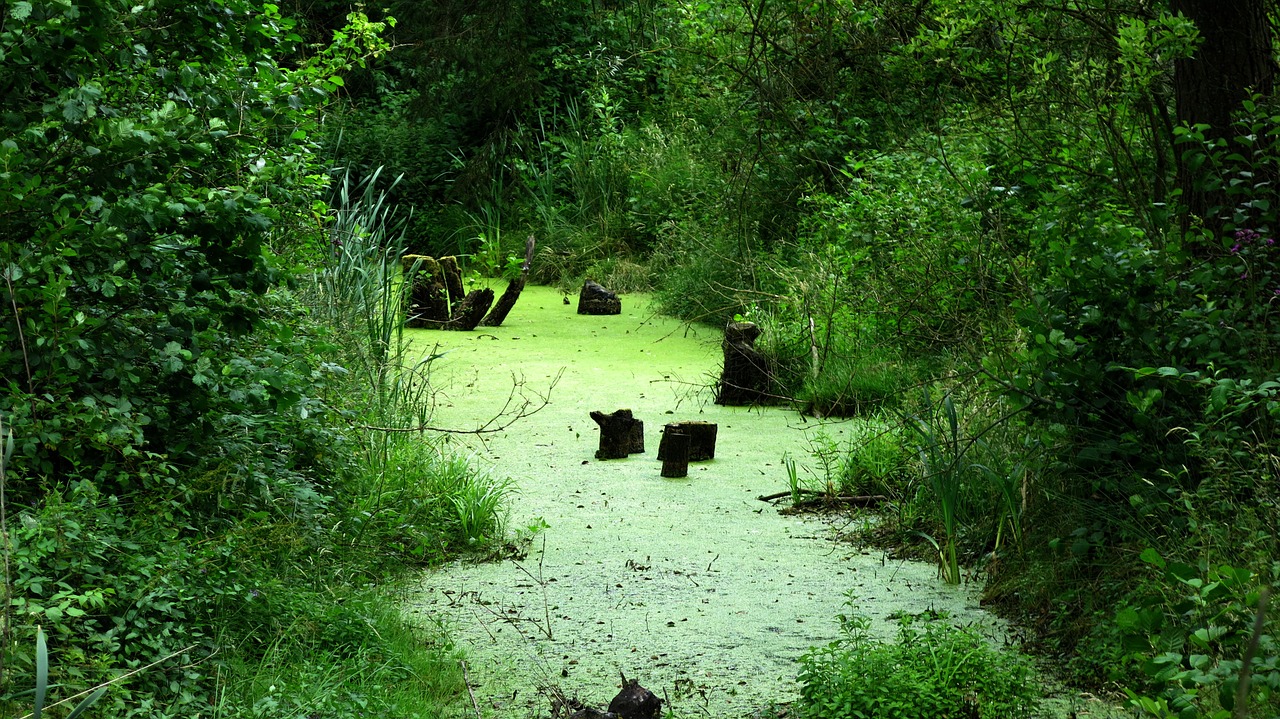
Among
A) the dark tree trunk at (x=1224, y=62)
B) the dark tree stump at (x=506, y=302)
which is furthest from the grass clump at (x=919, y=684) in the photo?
the dark tree stump at (x=506, y=302)

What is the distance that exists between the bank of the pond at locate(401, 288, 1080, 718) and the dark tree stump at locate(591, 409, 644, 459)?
54 mm

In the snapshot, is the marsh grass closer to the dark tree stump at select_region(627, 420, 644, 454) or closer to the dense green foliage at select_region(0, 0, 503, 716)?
the dense green foliage at select_region(0, 0, 503, 716)

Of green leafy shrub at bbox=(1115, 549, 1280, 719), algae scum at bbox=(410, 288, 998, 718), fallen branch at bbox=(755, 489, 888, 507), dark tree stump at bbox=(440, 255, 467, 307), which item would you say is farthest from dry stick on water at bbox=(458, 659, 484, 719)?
dark tree stump at bbox=(440, 255, 467, 307)

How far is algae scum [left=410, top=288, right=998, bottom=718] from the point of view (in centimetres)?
316

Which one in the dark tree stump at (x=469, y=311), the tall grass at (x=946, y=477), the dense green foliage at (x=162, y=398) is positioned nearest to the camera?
the dense green foliage at (x=162, y=398)

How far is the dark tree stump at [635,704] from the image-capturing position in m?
2.79

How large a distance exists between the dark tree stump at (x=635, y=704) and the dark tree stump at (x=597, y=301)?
6.55 metres

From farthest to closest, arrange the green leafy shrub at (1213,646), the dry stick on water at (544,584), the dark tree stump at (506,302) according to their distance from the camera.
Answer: the dark tree stump at (506,302) < the dry stick on water at (544,584) < the green leafy shrub at (1213,646)

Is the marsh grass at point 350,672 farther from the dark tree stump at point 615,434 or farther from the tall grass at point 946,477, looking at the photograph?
the dark tree stump at point 615,434

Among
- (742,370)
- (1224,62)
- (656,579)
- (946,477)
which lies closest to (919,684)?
(946,477)

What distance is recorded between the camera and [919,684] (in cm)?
275

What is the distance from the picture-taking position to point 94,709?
2.39m

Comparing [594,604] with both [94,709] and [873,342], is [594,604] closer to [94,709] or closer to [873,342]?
[94,709]

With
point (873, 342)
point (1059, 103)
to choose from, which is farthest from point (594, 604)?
point (873, 342)
